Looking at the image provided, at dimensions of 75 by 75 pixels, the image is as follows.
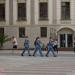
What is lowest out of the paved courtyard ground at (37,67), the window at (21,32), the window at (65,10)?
the paved courtyard ground at (37,67)

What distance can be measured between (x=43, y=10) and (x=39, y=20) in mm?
1598

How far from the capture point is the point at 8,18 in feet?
215

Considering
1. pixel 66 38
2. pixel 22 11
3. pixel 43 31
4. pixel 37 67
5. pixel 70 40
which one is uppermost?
pixel 22 11

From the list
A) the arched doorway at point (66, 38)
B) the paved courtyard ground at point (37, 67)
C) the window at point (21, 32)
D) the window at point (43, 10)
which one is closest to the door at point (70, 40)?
the arched doorway at point (66, 38)

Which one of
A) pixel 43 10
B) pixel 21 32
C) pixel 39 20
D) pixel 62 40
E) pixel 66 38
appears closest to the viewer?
pixel 66 38

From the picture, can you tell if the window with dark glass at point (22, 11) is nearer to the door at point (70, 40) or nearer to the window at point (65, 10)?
the window at point (65, 10)

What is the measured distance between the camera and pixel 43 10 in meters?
64.8

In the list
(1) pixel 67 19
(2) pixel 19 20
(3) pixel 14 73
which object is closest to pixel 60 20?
(1) pixel 67 19

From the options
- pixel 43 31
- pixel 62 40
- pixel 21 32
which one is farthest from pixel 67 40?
pixel 21 32

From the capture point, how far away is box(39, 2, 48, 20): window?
64.3 metres

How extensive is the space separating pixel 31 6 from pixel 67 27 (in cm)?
590

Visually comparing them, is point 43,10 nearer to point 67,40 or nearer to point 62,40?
point 62,40

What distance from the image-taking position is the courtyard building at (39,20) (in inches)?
2484

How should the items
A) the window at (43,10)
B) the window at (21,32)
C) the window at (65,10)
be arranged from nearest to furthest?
the window at (65,10) → the window at (43,10) → the window at (21,32)
